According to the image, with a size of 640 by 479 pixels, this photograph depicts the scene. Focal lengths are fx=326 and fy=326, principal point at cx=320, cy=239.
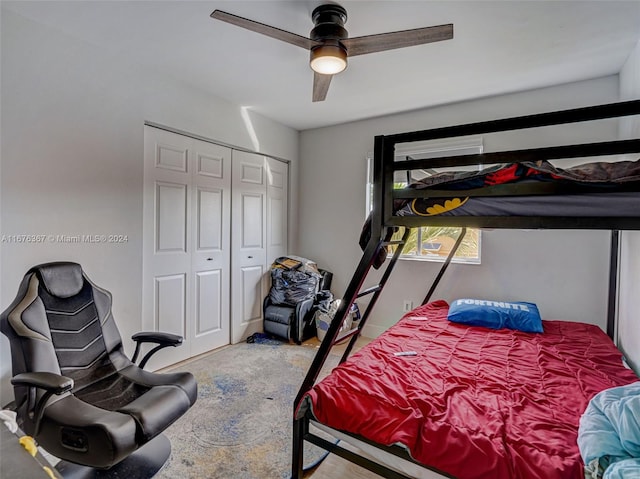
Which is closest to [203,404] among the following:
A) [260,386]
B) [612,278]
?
[260,386]

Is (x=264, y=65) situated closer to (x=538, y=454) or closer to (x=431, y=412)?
(x=431, y=412)

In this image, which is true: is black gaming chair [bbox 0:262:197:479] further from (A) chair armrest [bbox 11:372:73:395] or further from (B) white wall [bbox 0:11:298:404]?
(B) white wall [bbox 0:11:298:404]

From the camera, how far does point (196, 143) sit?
10.1 feet

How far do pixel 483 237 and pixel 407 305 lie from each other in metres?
1.04

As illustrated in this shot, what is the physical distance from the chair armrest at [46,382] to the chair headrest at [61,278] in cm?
50

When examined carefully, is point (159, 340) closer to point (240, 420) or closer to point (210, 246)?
point (240, 420)

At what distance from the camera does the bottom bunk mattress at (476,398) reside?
1150 millimetres

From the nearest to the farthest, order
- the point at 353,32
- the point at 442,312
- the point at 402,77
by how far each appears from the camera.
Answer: the point at 353,32 < the point at 402,77 < the point at 442,312

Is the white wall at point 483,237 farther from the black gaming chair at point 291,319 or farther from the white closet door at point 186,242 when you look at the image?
the white closet door at point 186,242

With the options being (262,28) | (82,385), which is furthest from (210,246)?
(262,28)

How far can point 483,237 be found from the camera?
124 inches

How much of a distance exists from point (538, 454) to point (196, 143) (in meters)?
3.19

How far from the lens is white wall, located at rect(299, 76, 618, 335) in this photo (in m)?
2.75


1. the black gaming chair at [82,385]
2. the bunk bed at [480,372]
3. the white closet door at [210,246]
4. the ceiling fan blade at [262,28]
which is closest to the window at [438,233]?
the bunk bed at [480,372]
